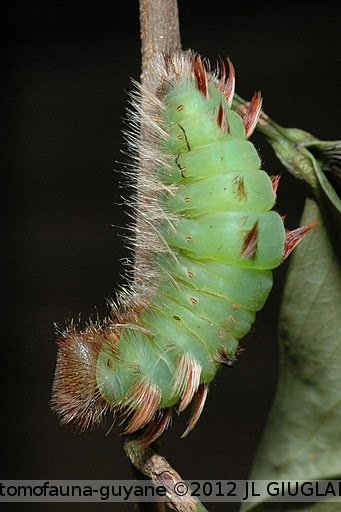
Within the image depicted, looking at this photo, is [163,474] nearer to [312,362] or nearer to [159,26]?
[312,362]

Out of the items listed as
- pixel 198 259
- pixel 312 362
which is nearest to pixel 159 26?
pixel 198 259

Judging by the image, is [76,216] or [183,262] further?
[76,216]

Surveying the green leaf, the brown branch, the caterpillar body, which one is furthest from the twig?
the brown branch

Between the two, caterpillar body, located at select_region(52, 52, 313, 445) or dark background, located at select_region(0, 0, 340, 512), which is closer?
caterpillar body, located at select_region(52, 52, 313, 445)

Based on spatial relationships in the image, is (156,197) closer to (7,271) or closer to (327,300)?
(327,300)

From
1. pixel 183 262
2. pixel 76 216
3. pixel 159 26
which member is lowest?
pixel 76 216

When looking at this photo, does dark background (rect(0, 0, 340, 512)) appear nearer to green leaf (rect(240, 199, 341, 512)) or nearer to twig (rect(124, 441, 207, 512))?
green leaf (rect(240, 199, 341, 512))

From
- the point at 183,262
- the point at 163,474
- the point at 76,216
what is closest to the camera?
the point at 163,474

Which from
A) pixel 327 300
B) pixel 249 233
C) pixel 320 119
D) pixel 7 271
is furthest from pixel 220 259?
pixel 7 271
